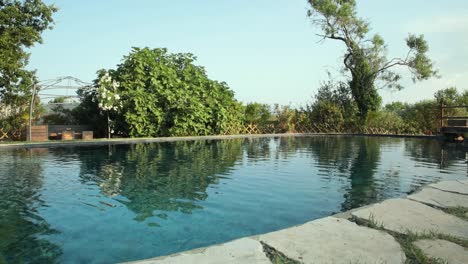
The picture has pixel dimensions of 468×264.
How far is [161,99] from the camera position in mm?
21688

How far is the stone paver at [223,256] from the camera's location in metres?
2.70

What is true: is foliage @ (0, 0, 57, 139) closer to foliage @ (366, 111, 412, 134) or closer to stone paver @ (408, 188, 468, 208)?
stone paver @ (408, 188, 468, 208)

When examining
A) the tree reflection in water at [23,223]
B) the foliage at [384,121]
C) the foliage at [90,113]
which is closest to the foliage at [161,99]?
the foliage at [90,113]

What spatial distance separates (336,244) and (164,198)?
12.9ft

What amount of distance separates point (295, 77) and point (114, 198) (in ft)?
71.2

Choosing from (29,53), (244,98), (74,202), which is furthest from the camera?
(244,98)

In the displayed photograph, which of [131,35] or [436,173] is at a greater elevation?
[131,35]

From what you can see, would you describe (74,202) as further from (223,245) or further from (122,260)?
(223,245)

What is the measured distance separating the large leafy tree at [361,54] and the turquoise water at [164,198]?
784 inches

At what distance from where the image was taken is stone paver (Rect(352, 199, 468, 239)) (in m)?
3.54

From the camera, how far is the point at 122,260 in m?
3.60

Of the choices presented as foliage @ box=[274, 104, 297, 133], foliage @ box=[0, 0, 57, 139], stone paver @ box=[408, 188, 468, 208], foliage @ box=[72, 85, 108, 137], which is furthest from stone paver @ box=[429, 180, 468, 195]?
foliage @ box=[274, 104, 297, 133]

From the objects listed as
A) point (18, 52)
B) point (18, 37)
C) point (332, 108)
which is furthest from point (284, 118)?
point (18, 37)

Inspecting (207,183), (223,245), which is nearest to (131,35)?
(207,183)
